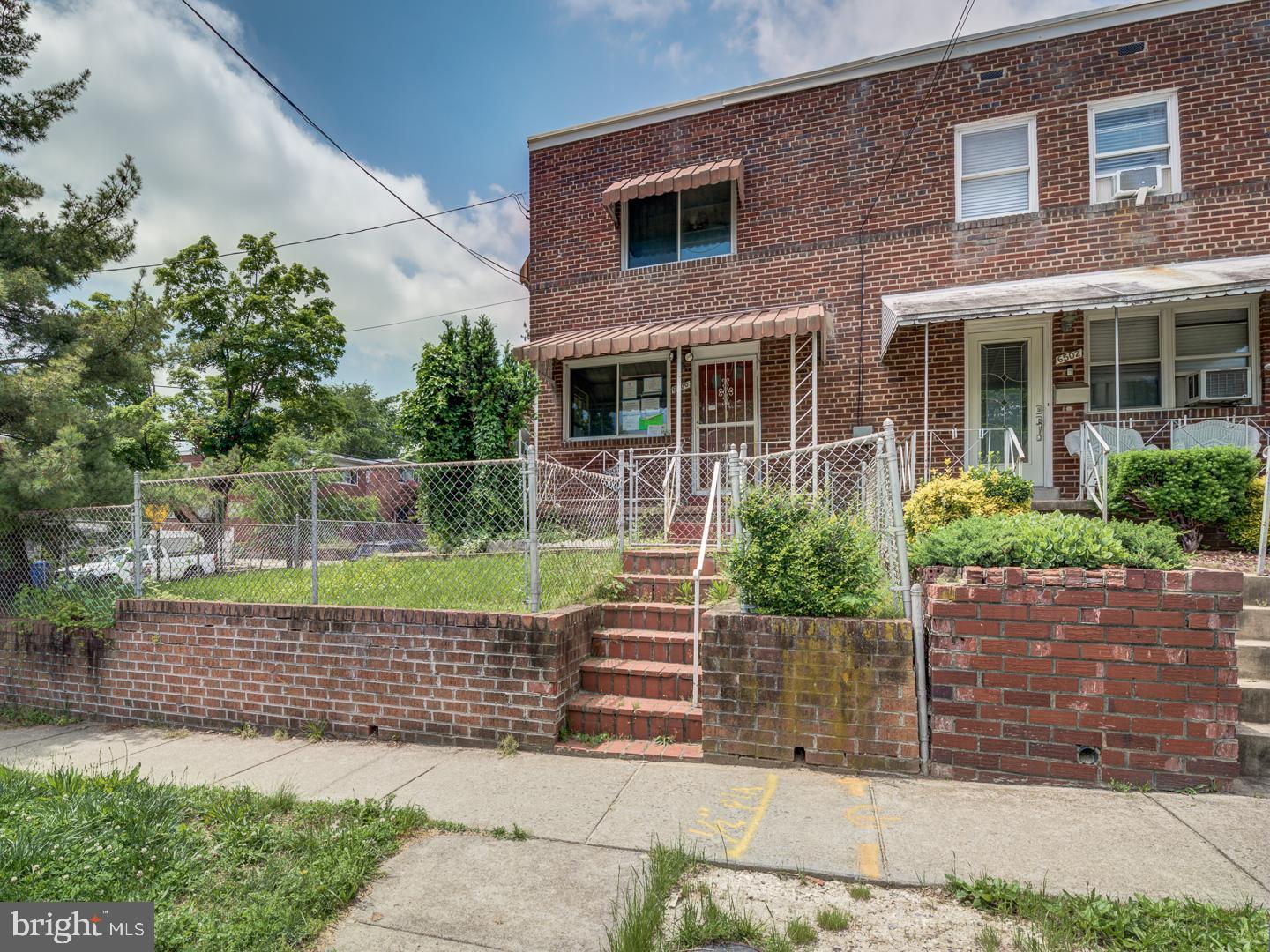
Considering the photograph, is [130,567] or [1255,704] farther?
[130,567]

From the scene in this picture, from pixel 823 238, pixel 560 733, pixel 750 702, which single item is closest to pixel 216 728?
pixel 560 733

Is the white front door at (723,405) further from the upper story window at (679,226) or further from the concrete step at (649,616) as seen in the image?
the concrete step at (649,616)

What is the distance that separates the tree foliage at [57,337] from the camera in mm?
5801

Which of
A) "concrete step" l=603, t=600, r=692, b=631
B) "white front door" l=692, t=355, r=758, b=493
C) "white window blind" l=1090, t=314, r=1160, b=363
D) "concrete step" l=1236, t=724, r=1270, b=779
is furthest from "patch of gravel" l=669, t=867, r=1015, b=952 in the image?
"white window blind" l=1090, t=314, r=1160, b=363

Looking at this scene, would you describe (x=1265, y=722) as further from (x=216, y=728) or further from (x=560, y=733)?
(x=216, y=728)

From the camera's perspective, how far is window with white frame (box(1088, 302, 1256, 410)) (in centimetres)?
795

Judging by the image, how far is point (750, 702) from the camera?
4039 mm

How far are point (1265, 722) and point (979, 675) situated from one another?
175cm

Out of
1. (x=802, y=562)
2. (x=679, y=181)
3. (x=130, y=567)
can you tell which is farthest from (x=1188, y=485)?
(x=130, y=567)

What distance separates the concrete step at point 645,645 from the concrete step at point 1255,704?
3372 mm

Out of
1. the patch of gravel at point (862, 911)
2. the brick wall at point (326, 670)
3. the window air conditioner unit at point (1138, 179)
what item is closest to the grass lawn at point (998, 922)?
the patch of gravel at point (862, 911)

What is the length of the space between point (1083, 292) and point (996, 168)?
2.90 metres

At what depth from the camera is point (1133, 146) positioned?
846 centimetres

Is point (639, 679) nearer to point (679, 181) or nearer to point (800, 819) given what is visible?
point (800, 819)
